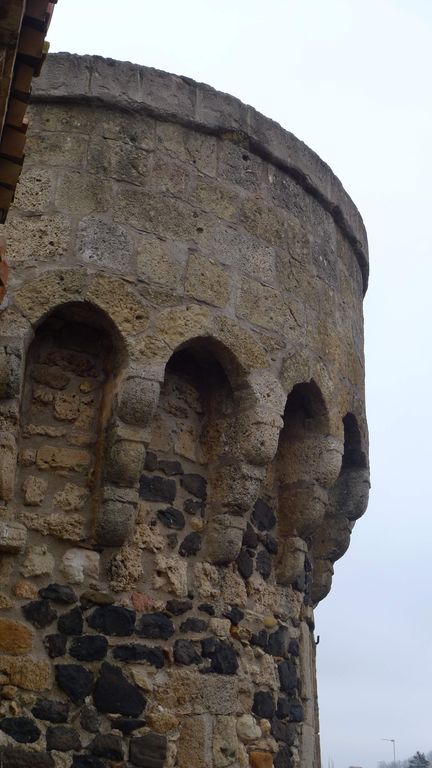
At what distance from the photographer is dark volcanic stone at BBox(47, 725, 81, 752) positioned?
14.5ft

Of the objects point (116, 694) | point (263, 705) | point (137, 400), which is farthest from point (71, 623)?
point (263, 705)

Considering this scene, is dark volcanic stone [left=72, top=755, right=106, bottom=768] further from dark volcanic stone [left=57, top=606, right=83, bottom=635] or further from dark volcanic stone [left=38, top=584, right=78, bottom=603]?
dark volcanic stone [left=38, top=584, right=78, bottom=603]

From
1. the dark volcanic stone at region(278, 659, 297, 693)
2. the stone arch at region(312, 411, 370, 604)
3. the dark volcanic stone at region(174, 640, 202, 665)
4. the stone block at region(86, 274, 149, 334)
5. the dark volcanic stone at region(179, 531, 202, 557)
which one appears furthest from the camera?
the stone arch at region(312, 411, 370, 604)

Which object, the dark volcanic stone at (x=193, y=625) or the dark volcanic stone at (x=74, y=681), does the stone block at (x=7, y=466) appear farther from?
the dark volcanic stone at (x=193, y=625)

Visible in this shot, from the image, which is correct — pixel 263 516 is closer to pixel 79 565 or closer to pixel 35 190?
pixel 79 565

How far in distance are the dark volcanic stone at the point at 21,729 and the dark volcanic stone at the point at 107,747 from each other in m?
0.23

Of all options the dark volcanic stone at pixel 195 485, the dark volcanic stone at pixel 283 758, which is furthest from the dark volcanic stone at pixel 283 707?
the dark volcanic stone at pixel 195 485

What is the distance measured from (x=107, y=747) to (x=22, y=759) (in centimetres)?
34

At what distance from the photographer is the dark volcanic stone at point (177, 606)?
4879 mm

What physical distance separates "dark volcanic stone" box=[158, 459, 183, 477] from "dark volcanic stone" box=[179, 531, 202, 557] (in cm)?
28

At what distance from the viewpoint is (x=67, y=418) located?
4980 millimetres

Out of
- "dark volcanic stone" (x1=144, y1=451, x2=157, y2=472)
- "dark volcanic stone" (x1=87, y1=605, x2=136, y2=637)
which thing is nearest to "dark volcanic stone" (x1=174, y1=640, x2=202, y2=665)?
"dark volcanic stone" (x1=87, y1=605, x2=136, y2=637)

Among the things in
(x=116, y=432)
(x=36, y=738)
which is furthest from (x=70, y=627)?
(x=116, y=432)

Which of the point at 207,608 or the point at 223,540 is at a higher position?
the point at 223,540
